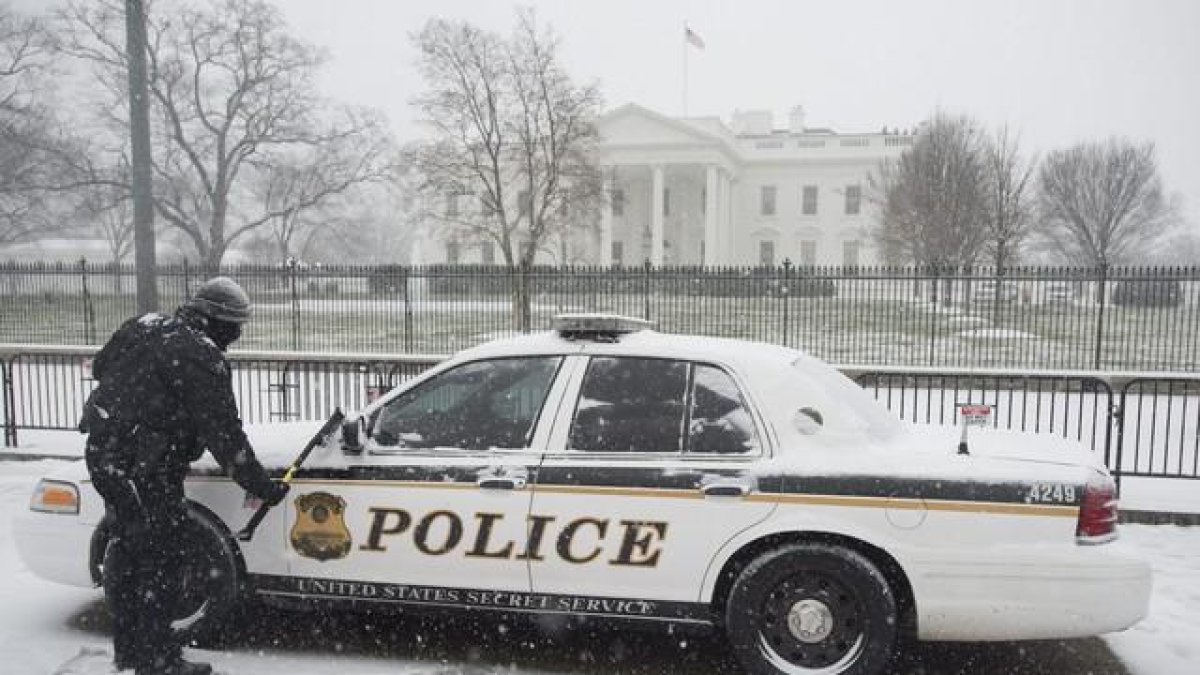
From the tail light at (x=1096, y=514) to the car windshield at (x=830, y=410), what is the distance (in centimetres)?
94

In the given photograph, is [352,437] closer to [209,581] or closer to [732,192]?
[209,581]

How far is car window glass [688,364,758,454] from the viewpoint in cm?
438

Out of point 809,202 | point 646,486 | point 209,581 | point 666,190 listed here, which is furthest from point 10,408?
point 809,202

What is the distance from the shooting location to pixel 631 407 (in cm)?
457

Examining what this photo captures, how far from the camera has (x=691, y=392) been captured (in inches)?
178

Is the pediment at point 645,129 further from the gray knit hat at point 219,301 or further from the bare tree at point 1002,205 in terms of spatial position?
the gray knit hat at point 219,301

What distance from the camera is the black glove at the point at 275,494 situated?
4.44 metres

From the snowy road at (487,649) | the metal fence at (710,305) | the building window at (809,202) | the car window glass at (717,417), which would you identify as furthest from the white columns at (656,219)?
the car window glass at (717,417)

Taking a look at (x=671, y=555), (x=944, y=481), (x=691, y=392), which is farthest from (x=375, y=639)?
(x=944, y=481)

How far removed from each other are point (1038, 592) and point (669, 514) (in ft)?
5.54

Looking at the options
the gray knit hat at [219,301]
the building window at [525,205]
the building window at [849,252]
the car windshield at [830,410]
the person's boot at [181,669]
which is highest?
the building window at [525,205]

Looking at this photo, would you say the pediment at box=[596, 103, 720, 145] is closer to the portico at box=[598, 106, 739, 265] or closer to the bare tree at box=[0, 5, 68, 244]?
the portico at box=[598, 106, 739, 265]

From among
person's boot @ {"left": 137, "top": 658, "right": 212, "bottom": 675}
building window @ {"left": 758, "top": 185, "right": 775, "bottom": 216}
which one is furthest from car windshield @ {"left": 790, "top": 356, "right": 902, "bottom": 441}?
building window @ {"left": 758, "top": 185, "right": 775, "bottom": 216}

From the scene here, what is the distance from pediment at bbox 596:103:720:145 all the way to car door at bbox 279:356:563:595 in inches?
2135
